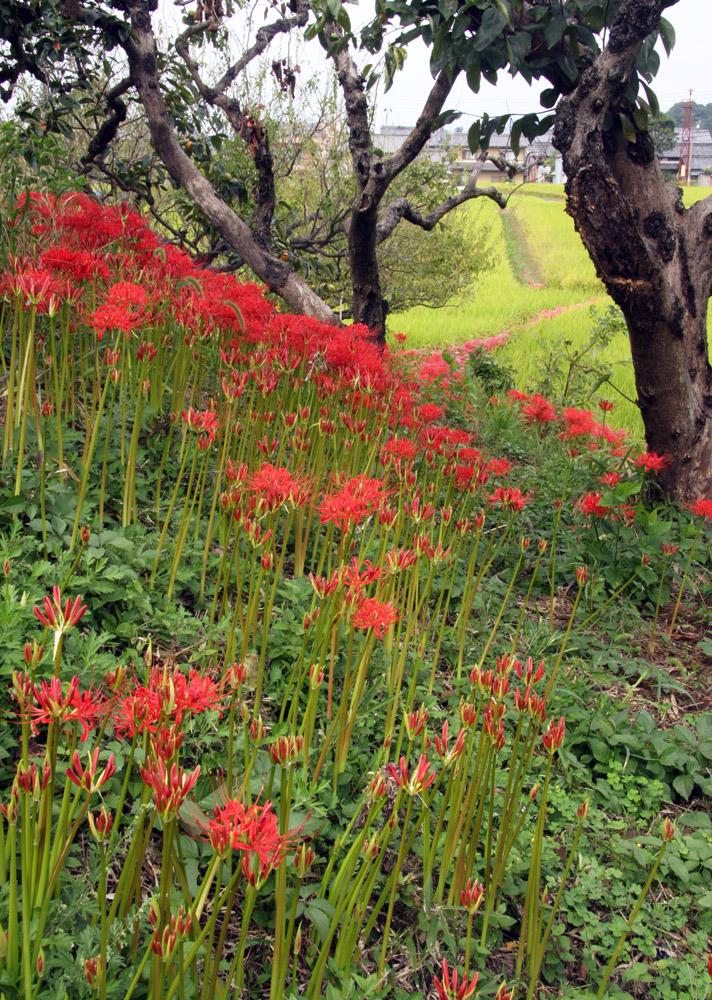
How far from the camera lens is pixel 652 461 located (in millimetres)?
3971

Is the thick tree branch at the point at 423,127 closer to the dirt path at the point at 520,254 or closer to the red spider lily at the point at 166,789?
the red spider lily at the point at 166,789

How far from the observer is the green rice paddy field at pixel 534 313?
9641 millimetres

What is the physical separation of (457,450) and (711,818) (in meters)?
1.78

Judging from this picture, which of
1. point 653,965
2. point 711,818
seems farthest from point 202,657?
point 711,818

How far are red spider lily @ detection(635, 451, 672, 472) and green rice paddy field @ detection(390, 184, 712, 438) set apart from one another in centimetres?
69

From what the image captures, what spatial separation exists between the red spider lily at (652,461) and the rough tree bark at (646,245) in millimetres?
88

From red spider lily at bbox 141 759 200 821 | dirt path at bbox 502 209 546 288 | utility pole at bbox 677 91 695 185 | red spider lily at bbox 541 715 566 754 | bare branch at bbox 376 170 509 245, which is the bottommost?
red spider lily at bbox 541 715 566 754

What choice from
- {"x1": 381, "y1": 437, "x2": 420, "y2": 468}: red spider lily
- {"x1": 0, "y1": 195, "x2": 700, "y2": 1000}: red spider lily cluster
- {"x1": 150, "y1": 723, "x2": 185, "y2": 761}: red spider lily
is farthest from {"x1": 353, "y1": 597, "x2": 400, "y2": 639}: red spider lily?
{"x1": 381, "y1": 437, "x2": 420, "y2": 468}: red spider lily

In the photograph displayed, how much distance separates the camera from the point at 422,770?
1232 millimetres

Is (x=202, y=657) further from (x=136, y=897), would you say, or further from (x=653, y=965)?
(x=653, y=965)

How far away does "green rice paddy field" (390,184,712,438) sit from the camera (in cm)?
964

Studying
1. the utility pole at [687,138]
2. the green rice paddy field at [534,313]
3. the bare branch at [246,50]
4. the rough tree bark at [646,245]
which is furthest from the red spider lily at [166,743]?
the utility pole at [687,138]

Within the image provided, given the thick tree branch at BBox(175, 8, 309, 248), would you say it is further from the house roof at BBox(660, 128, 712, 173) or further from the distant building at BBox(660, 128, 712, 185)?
the house roof at BBox(660, 128, 712, 173)

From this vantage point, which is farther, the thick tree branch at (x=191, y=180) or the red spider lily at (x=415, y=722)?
the thick tree branch at (x=191, y=180)
